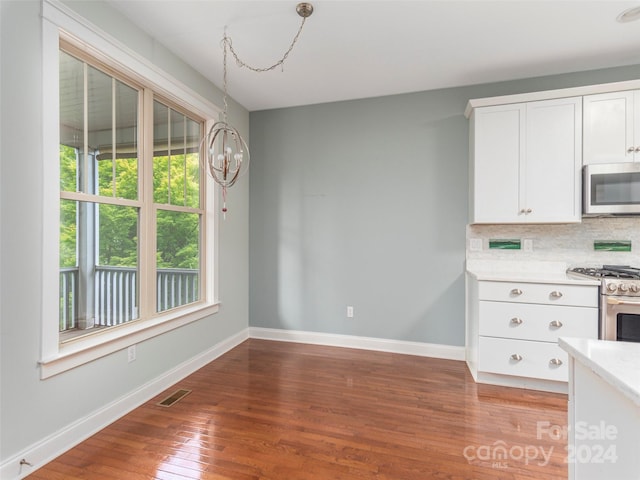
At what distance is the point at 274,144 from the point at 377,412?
3.05m

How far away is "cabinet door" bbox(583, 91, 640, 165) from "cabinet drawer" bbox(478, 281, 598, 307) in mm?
1085

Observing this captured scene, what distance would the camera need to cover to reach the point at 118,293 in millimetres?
2383

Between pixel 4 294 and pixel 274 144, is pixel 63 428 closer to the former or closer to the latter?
pixel 4 294

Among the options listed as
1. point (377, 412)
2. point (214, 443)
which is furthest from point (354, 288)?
point (214, 443)

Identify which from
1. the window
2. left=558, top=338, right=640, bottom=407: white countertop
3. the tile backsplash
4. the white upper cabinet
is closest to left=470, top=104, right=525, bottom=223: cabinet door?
the white upper cabinet

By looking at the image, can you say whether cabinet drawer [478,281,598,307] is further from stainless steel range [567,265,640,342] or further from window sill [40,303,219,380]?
window sill [40,303,219,380]

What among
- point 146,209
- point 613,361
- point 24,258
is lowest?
point 613,361

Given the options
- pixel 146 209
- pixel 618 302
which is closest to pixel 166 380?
pixel 146 209

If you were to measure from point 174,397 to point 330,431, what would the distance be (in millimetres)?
1277

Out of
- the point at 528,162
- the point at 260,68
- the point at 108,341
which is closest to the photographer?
the point at 108,341

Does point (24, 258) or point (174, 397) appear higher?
point (24, 258)

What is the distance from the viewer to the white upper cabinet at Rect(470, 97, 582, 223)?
2.74 meters

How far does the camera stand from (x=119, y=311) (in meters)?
2.39

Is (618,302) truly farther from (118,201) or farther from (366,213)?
(118,201)
